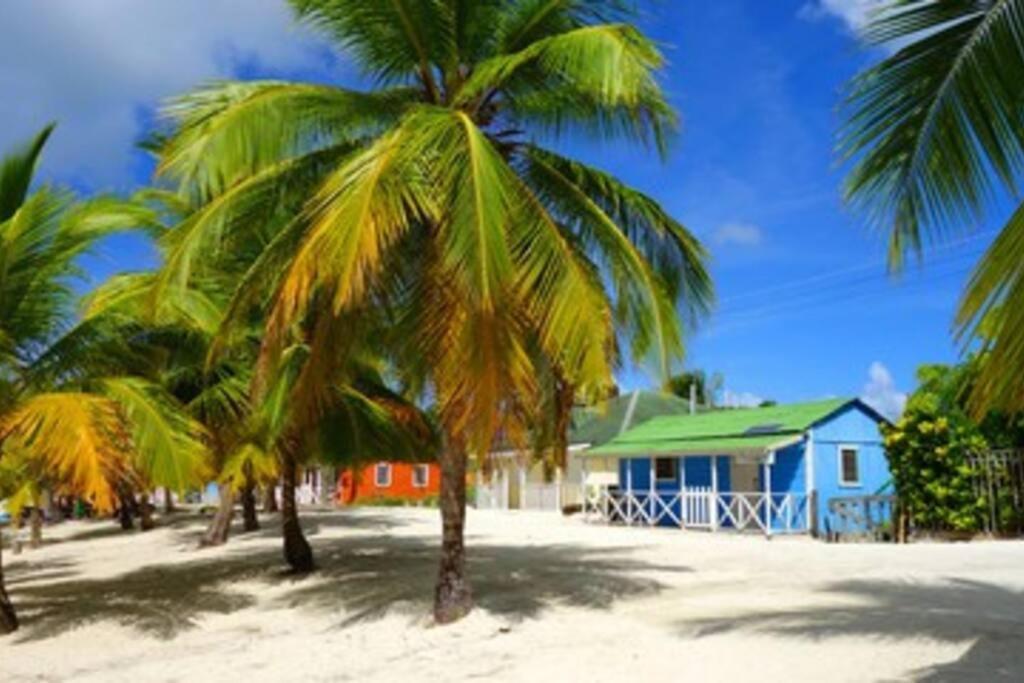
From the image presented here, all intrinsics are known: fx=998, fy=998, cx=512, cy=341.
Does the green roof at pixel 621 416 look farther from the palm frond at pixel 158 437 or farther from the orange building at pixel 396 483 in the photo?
the palm frond at pixel 158 437

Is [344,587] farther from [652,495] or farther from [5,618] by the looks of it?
[652,495]

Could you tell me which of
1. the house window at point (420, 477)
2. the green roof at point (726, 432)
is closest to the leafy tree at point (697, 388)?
the house window at point (420, 477)

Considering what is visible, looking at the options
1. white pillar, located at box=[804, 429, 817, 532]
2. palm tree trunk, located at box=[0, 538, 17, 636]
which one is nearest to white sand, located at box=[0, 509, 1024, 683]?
palm tree trunk, located at box=[0, 538, 17, 636]

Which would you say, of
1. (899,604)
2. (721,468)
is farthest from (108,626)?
(721,468)

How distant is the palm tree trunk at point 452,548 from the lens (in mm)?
11031

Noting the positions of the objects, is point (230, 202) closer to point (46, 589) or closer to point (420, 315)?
point (420, 315)

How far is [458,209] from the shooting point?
30.5 feet

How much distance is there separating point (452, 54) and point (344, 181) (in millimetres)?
2158

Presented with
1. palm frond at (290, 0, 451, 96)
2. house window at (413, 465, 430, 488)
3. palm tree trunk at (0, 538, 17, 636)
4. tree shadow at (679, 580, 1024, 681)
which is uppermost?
palm frond at (290, 0, 451, 96)

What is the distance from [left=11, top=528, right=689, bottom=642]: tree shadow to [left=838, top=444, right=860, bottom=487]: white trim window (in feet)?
30.7

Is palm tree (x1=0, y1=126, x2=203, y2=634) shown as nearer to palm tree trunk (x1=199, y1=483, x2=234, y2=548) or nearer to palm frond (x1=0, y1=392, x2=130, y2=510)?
palm frond (x1=0, y1=392, x2=130, y2=510)

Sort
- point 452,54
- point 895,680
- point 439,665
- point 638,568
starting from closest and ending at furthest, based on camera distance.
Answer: point 895,680, point 439,665, point 452,54, point 638,568

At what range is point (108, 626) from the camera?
1273 cm

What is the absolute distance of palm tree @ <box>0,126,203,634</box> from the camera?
10.6 metres
